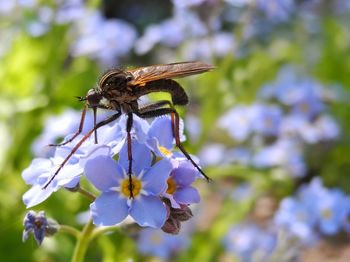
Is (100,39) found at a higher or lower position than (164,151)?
lower

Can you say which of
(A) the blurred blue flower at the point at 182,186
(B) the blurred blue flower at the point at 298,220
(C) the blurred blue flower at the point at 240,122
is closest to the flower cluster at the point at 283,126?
(C) the blurred blue flower at the point at 240,122

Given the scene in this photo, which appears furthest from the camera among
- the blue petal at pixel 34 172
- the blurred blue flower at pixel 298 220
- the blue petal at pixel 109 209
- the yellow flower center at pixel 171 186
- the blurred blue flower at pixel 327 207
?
the blurred blue flower at pixel 327 207

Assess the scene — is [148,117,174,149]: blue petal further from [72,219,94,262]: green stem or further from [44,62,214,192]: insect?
[72,219,94,262]: green stem

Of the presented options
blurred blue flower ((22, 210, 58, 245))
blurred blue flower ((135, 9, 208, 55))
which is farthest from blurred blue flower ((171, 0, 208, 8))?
blurred blue flower ((22, 210, 58, 245))

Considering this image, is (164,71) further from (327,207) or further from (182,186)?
(327,207)

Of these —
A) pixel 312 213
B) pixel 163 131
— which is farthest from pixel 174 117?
pixel 312 213

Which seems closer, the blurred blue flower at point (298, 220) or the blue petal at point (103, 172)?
the blue petal at point (103, 172)

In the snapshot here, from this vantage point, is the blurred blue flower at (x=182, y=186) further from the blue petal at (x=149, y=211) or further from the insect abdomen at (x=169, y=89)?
the insect abdomen at (x=169, y=89)

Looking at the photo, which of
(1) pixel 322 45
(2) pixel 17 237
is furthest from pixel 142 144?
(1) pixel 322 45

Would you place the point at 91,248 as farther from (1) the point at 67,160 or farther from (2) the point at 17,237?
(1) the point at 67,160
